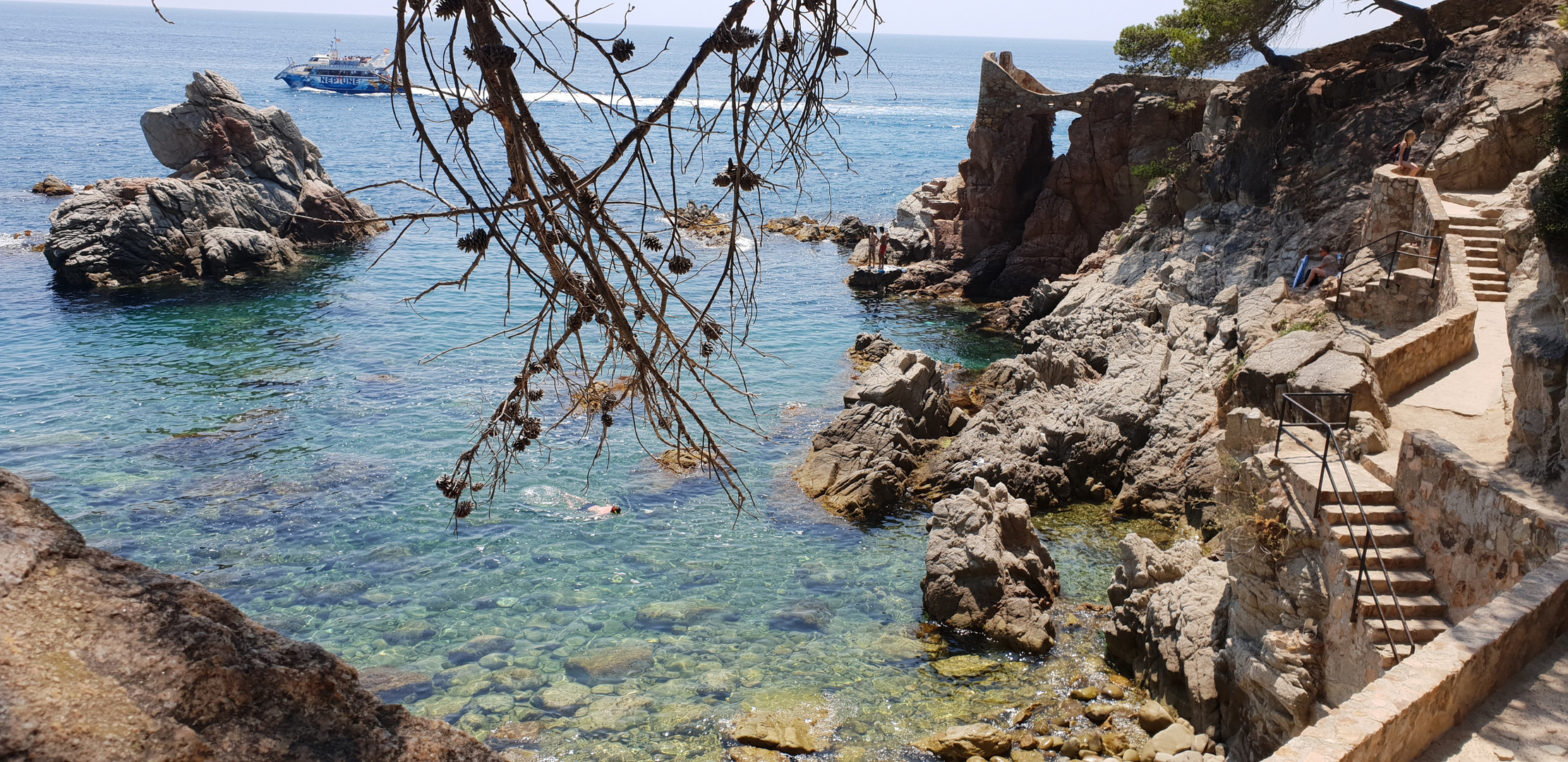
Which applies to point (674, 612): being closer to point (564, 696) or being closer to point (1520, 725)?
point (564, 696)

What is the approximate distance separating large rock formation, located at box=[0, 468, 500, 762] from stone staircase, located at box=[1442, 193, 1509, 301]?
629 inches

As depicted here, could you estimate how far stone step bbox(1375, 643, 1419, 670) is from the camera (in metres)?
8.14

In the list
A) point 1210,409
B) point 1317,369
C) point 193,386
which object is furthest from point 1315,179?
point 193,386

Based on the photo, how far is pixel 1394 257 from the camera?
15.3m

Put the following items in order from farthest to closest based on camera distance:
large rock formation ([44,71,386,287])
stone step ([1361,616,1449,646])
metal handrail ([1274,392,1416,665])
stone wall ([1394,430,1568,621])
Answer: large rock formation ([44,71,386,287]) < stone step ([1361,616,1449,646]) < metal handrail ([1274,392,1416,665]) < stone wall ([1394,430,1568,621])

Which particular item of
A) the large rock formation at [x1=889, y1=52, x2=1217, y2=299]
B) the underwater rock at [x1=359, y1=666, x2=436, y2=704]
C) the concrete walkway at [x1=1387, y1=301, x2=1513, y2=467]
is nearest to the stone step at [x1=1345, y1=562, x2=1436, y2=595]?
the concrete walkway at [x1=1387, y1=301, x2=1513, y2=467]

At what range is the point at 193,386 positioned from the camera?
24000 millimetres

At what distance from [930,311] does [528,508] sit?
17.2 m

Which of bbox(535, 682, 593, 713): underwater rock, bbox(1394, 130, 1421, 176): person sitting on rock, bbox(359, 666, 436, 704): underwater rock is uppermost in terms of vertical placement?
bbox(1394, 130, 1421, 176): person sitting on rock

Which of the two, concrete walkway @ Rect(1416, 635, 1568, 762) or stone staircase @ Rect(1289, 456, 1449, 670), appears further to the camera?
stone staircase @ Rect(1289, 456, 1449, 670)

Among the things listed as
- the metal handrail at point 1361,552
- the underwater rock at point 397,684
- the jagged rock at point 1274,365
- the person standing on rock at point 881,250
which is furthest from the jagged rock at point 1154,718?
the person standing on rock at point 881,250

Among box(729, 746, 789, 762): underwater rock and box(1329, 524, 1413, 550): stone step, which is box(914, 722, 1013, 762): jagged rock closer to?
box(729, 746, 789, 762): underwater rock

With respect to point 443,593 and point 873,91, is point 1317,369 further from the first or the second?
point 873,91

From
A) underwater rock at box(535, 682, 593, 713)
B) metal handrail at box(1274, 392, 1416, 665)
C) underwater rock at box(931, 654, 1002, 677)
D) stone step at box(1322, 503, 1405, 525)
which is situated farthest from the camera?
underwater rock at box(931, 654, 1002, 677)
